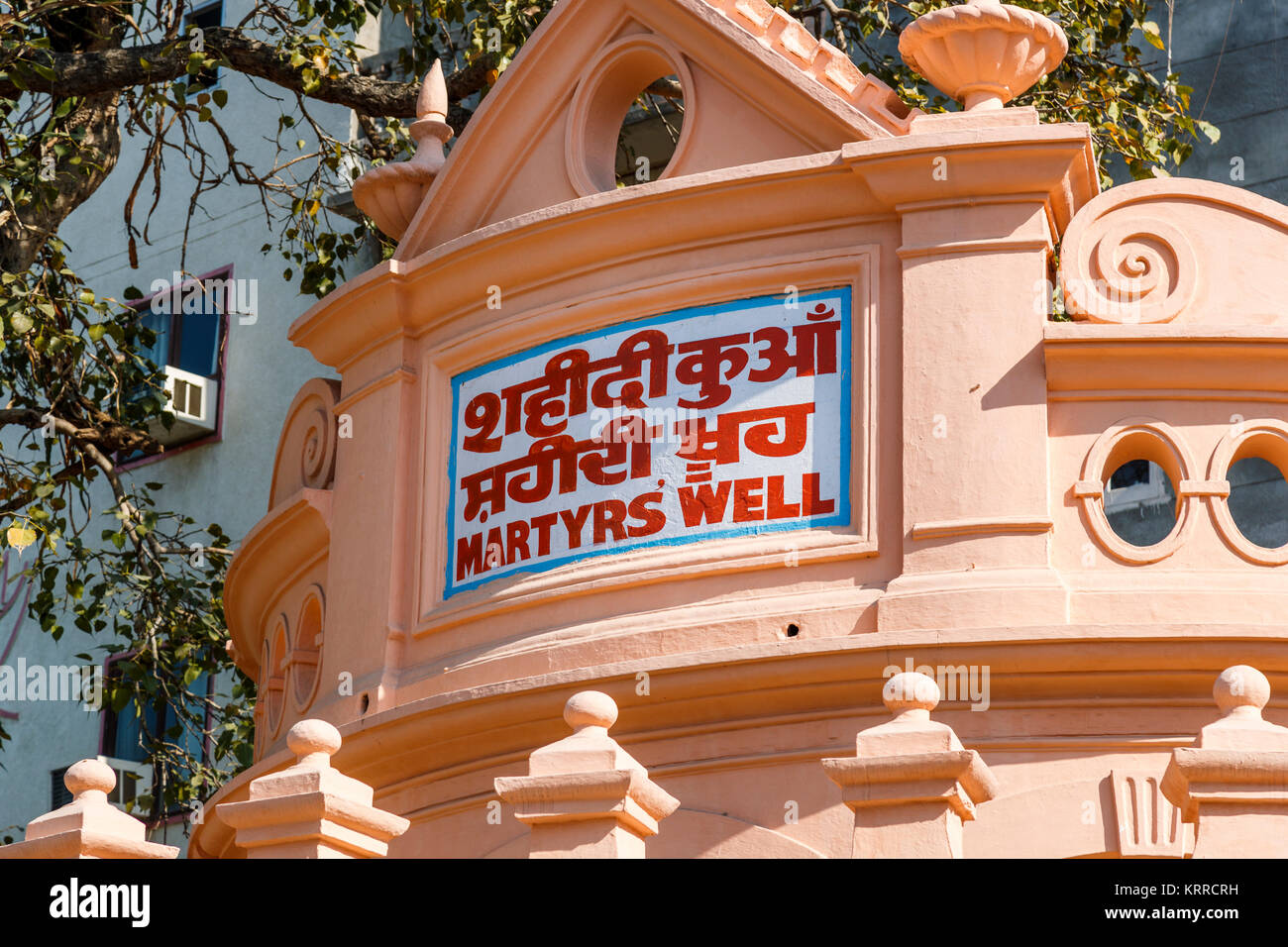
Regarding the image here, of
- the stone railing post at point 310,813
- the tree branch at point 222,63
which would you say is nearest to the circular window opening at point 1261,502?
the tree branch at point 222,63

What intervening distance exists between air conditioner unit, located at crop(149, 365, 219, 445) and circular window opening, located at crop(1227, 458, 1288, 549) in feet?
39.4

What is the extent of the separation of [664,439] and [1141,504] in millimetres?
10386

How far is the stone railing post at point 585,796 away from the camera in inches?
324

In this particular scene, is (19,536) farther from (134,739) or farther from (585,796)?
(134,739)

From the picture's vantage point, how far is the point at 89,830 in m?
9.17

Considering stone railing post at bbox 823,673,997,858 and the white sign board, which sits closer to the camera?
stone railing post at bbox 823,673,997,858

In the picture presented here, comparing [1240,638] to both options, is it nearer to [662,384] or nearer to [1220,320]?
[1220,320]

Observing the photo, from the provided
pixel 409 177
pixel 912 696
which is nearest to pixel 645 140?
pixel 409 177

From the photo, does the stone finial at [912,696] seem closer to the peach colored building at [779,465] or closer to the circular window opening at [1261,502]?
the peach colored building at [779,465]

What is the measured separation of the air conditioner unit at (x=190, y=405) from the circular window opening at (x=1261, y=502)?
1200 cm

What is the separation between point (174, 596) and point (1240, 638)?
10253 mm

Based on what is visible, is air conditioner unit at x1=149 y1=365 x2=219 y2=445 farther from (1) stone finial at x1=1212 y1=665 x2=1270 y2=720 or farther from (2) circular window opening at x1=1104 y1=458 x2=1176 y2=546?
(1) stone finial at x1=1212 y1=665 x2=1270 y2=720

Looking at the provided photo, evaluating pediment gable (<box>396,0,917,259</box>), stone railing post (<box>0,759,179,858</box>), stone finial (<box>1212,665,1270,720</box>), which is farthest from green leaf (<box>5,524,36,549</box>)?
stone finial (<box>1212,665,1270,720</box>)

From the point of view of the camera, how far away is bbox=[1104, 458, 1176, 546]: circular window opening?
19.4 m
